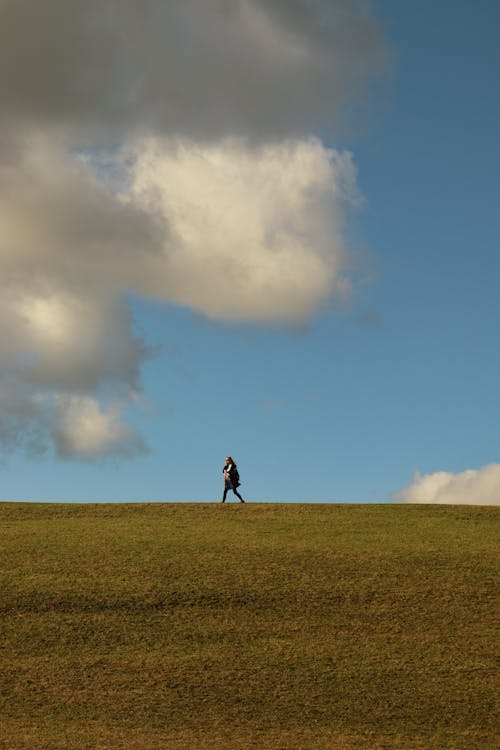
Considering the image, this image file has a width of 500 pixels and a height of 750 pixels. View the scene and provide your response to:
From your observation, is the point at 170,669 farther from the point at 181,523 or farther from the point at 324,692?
the point at 181,523

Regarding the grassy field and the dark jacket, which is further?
the dark jacket

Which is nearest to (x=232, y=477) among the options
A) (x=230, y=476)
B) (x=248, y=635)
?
(x=230, y=476)

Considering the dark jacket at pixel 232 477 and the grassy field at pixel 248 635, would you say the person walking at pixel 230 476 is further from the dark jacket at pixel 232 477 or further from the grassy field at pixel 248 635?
the grassy field at pixel 248 635

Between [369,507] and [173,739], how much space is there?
24093mm

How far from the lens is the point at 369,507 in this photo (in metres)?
43.0

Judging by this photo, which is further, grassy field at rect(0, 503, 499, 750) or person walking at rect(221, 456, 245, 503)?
person walking at rect(221, 456, 245, 503)

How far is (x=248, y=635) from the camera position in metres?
26.4

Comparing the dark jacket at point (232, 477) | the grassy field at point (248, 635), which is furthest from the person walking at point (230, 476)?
the grassy field at point (248, 635)

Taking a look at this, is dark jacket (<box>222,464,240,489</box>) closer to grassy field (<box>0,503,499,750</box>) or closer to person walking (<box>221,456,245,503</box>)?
person walking (<box>221,456,245,503</box>)

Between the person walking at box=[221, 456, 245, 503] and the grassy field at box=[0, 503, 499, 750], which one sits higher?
the person walking at box=[221, 456, 245, 503]

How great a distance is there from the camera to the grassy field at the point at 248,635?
21.1 m

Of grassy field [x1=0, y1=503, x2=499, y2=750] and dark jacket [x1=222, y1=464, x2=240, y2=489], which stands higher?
dark jacket [x1=222, y1=464, x2=240, y2=489]

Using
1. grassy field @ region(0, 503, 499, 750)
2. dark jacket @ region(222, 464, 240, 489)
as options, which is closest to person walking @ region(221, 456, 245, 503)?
dark jacket @ region(222, 464, 240, 489)

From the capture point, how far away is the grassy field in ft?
69.2
